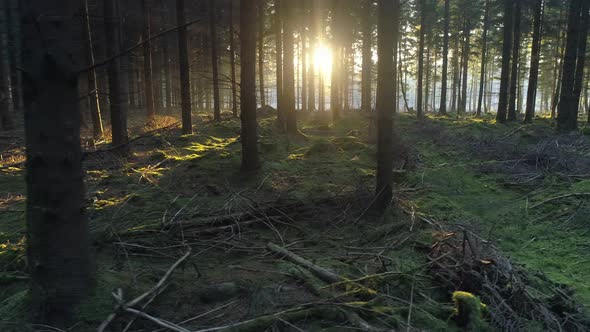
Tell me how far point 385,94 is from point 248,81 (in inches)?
161

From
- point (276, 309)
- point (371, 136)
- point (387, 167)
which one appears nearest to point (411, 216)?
point (387, 167)

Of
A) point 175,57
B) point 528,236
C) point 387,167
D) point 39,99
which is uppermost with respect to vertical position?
point 175,57

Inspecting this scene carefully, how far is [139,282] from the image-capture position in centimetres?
410

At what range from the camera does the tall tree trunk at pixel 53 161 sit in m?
3.09

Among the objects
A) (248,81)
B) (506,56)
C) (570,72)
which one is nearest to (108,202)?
(248,81)

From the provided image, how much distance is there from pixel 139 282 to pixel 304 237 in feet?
8.66

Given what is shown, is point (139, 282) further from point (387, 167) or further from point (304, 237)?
point (387, 167)

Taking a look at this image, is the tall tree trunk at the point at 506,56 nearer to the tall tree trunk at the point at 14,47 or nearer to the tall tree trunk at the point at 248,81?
the tall tree trunk at the point at 248,81

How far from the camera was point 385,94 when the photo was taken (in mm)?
6848

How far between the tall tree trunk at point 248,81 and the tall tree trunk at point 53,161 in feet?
21.2

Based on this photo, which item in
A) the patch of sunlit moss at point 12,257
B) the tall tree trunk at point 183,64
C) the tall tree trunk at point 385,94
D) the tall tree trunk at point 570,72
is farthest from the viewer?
the tall tree trunk at point 570,72

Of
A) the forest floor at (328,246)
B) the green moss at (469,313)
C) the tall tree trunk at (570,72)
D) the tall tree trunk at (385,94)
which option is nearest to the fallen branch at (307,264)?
the forest floor at (328,246)

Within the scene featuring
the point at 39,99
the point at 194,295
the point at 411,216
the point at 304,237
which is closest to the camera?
the point at 39,99

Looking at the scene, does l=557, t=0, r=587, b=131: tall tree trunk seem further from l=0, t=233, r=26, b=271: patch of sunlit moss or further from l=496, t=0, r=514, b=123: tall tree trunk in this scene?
l=0, t=233, r=26, b=271: patch of sunlit moss
